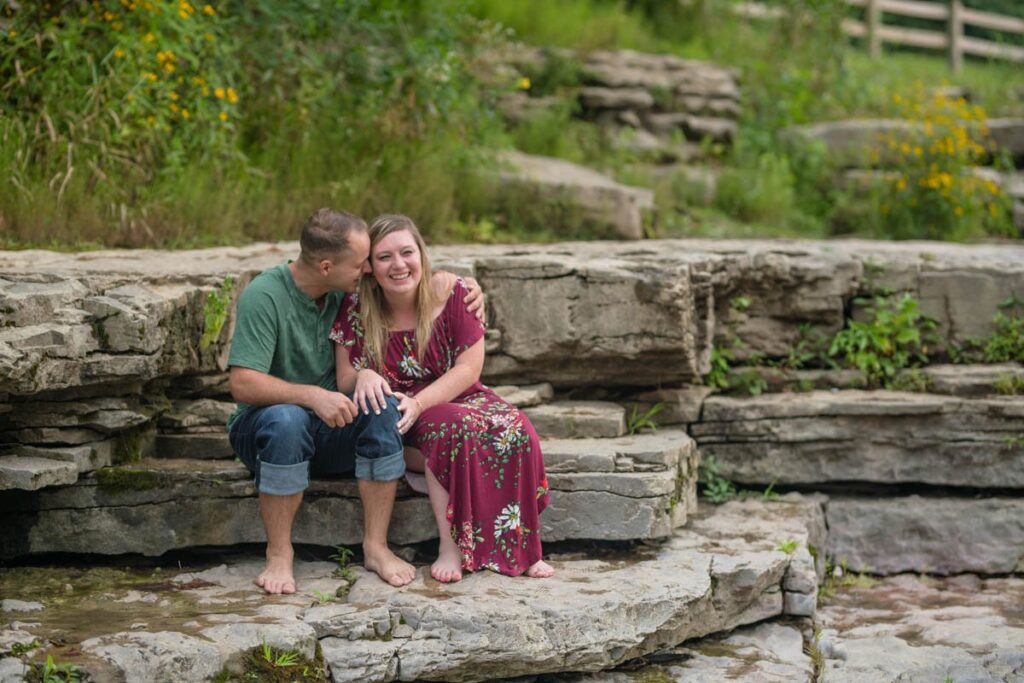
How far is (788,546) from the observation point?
5.02 metres

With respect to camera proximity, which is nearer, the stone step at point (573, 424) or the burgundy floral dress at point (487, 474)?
the burgundy floral dress at point (487, 474)

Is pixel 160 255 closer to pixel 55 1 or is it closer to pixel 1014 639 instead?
pixel 55 1

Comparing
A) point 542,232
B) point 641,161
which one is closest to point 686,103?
point 641,161

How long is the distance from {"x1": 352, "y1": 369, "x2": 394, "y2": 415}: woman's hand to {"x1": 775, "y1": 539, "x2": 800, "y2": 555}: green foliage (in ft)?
6.09

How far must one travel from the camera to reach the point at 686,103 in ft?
32.7

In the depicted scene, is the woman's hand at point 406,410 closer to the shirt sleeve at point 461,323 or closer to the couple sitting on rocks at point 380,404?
the couple sitting on rocks at point 380,404

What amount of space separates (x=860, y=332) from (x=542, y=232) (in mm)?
2189

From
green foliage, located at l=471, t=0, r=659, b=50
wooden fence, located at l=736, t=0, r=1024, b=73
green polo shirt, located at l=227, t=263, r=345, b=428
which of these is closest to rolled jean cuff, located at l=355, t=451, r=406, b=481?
green polo shirt, located at l=227, t=263, r=345, b=428

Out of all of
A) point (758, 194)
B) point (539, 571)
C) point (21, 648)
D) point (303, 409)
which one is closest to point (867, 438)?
point (539, 571)

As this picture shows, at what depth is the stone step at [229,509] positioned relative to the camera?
4.68 metres

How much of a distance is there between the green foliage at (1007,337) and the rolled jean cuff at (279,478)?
12.1 ft

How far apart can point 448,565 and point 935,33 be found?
14348 mm

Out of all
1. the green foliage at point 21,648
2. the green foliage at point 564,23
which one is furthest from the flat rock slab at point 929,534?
the green foliage at point 564,23

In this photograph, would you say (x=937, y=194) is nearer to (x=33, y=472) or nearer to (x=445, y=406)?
(x=445, y=406)
